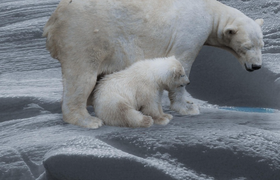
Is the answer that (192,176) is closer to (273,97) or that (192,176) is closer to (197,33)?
(197,33)

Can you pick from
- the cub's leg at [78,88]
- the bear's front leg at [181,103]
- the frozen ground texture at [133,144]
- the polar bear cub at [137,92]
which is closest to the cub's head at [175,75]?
the polar bear cub at [137,92]

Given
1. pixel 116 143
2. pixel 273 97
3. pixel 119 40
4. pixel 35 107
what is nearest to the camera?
pixel 116 143

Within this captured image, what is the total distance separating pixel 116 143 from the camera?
148 inches

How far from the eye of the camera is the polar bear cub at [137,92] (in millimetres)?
4023

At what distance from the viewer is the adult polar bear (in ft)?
13.8

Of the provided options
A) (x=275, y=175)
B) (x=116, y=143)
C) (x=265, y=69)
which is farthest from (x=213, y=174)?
(x=265, y=69)

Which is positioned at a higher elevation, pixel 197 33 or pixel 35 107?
pixel 197 33

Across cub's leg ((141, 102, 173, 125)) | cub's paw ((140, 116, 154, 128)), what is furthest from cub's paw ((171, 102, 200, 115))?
cub's paw ((140, 116, 154, 128))

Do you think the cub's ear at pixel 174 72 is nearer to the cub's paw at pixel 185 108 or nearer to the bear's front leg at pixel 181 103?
the bear's front leg at pixel 181 103

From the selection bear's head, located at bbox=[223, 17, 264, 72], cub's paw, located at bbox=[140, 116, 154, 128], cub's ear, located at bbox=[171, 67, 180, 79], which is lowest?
cub's paw, located at bbox=[140, 116, 154, 128]

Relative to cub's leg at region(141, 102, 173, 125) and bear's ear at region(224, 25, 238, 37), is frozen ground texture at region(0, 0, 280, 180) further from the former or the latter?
bear's ear at region(224, 25, 238, 37)

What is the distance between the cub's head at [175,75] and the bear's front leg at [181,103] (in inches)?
5.4

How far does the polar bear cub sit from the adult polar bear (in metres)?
0.15

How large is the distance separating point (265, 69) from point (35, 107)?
3.08 meters
